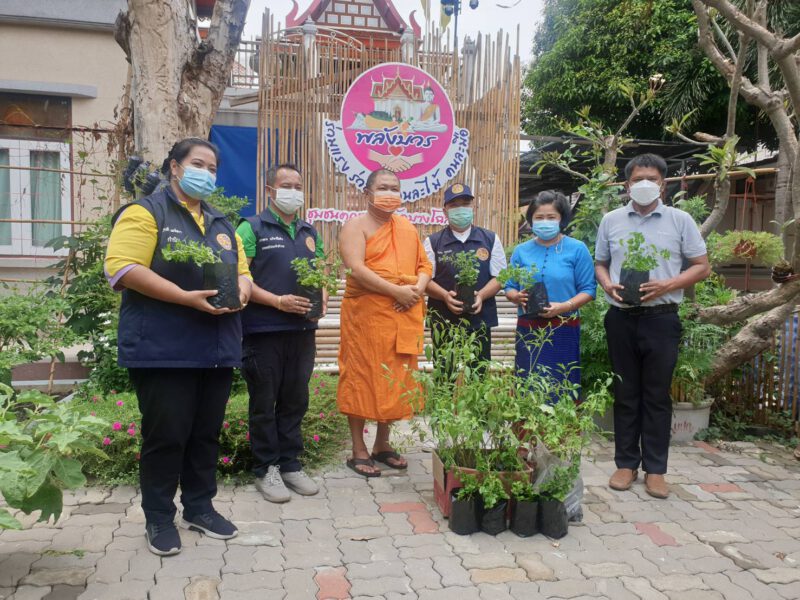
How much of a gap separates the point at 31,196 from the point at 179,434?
704 centimetres

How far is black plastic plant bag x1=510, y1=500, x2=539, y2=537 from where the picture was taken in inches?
124

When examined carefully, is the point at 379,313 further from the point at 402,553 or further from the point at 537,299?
the point at 402,553

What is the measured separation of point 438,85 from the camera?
7594 mm

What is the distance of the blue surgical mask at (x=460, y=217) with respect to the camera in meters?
4.29

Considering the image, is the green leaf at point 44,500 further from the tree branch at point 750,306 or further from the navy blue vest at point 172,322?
the tree branch at point 750,306

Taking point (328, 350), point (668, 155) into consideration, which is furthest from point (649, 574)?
point (668, 155)

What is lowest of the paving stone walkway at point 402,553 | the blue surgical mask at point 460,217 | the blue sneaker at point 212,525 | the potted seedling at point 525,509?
→ the paving stone walkway at point 402,553

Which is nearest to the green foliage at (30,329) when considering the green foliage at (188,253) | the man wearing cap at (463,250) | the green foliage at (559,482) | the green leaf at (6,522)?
the green leaf at (6,522)

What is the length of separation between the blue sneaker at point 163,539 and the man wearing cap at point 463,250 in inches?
78.5

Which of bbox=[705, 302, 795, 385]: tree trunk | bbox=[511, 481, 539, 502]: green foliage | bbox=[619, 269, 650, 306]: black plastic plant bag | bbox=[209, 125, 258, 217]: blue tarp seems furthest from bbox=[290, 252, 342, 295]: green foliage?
bbox=[209, 125, 258, 217]: blue tarp

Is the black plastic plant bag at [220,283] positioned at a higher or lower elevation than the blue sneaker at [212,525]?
higher

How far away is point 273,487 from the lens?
358 cm

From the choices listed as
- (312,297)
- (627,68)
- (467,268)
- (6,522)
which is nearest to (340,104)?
(467,268)

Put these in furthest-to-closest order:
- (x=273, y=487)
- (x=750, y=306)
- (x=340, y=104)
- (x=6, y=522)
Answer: (x=340, y=104) → (x=750, y=306) → (x=273, y=487) → (x=6, y=522)
